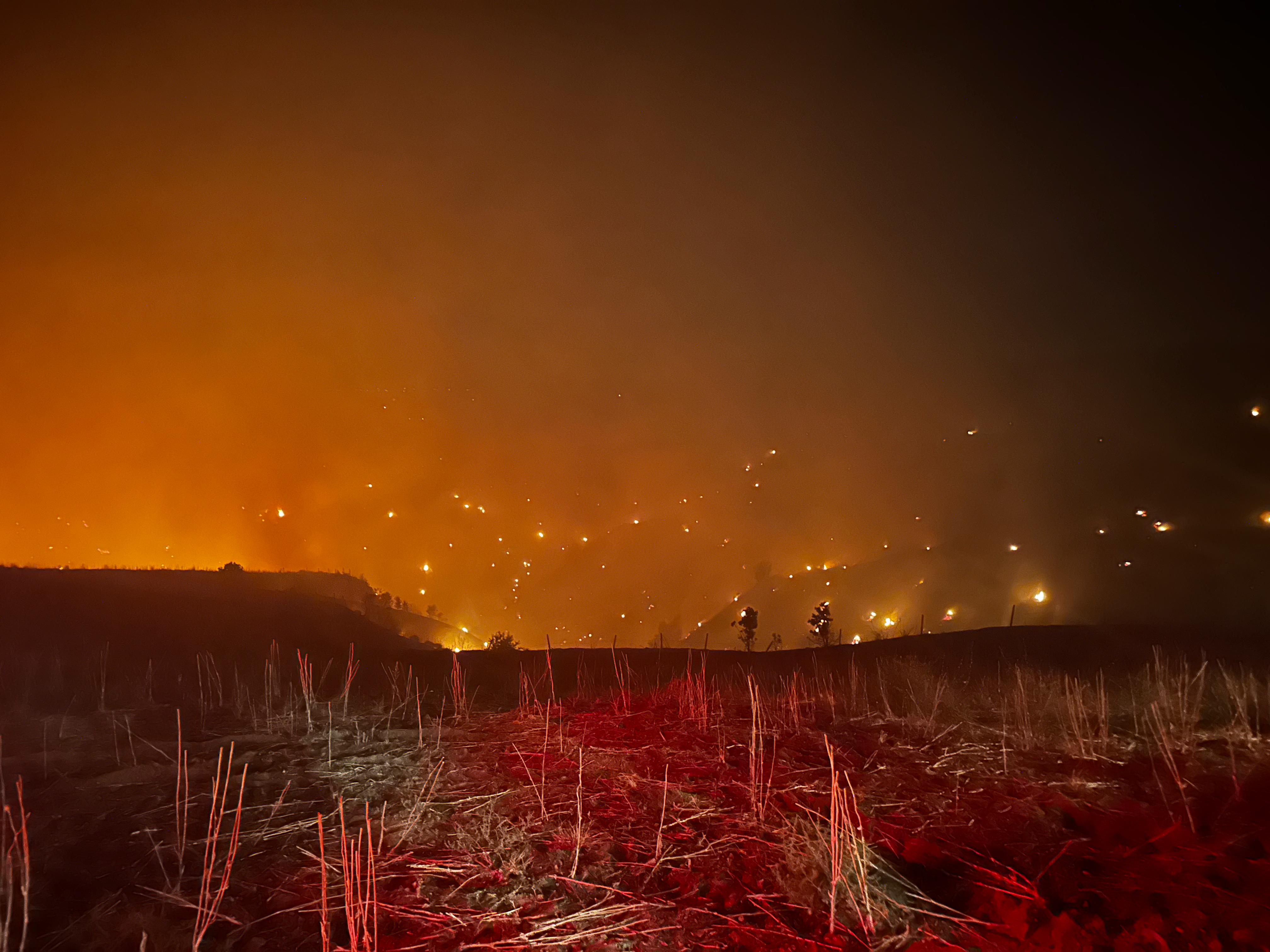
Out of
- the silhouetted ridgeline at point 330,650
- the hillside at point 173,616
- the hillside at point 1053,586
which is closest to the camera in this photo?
the silhouetted ridgeline at point 330,650

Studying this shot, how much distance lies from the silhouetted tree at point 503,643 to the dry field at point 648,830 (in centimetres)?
1204

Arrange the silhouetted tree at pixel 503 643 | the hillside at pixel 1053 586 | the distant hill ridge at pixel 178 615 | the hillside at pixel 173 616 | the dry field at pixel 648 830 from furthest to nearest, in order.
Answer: the hillside at pixel 1053 586 → the silhouetted tree at pixel 503 643 → the distant hill ridge at pixel 178 615 → the hillside at pixel 173 616 → the dry field at pixel 648 830

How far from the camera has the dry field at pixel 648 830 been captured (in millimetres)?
3420

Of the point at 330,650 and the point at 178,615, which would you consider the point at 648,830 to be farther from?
the point at 178,615

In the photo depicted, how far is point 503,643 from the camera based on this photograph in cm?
2109

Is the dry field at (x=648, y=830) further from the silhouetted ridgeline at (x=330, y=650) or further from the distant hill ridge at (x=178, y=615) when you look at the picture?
the distant hill ridge at (x=178, y=615)

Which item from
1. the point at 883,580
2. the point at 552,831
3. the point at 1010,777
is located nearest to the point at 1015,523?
the point at 883,580

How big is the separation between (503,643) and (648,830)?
1735cm

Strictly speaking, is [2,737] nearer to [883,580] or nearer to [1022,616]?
[1022,616]

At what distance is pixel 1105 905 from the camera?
354 cm

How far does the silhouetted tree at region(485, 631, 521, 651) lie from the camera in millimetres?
20342

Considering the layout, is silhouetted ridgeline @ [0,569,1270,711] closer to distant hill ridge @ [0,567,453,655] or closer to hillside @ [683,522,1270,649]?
distant hill ridge @ [0,567,453,655]

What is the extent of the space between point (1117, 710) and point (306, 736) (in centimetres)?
1139

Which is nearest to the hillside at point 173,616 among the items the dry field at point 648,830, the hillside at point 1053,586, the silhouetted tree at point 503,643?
the silhouetted tree at point 503,643
